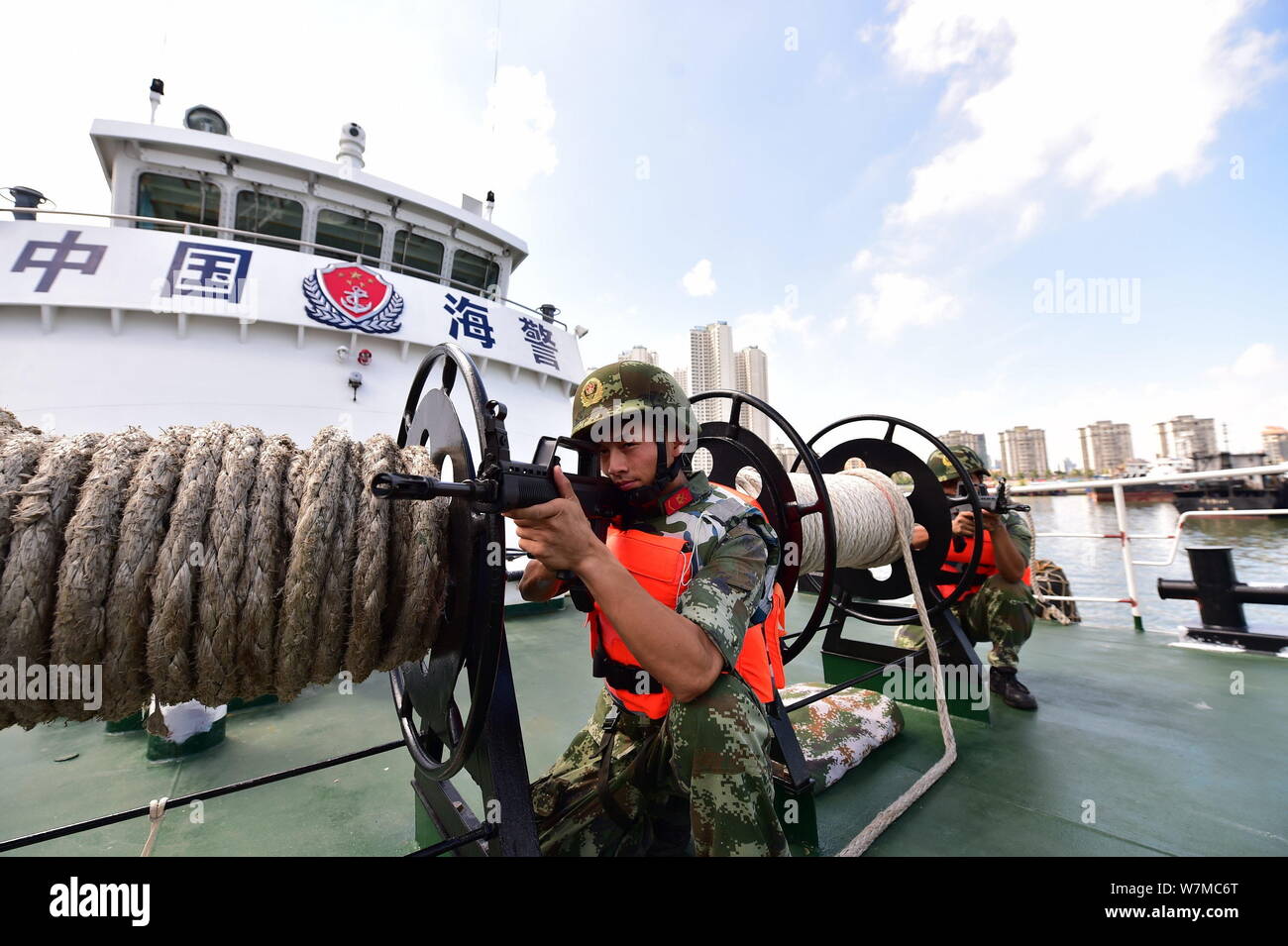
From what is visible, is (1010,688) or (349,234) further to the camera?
(349,234)

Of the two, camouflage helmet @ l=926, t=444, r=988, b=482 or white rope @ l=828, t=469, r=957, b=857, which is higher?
camouflage helmet @ l=926, t=444, r=988, b=482

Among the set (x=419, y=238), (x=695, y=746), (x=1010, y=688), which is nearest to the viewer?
(x=695, y=746)

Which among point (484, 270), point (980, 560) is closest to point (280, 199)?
point (484, 270)

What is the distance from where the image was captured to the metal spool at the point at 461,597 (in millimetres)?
1288

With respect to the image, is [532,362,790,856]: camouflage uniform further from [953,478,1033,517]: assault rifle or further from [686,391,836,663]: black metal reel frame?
[953,478,1033,517]: assault rifle

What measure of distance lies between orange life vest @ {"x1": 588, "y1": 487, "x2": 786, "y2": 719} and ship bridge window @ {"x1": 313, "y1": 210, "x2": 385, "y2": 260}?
8.31 meters

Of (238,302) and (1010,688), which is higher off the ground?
(238,302)

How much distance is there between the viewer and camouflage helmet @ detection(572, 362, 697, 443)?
5.41ft

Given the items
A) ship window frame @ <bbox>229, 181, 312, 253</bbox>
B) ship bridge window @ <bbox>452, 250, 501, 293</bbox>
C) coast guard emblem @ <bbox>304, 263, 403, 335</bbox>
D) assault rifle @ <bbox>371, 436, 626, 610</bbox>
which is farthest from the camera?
ship bridge window @ <bbox>452, 250, 501, 293</bbox>

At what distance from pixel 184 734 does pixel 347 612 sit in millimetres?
2625

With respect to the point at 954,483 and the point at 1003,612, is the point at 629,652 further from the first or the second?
the point at 1003,612

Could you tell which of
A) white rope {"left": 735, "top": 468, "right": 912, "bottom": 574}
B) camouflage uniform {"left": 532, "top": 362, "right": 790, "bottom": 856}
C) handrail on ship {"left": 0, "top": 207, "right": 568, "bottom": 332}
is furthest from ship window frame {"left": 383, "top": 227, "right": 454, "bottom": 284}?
camouflage uniform {"left": 532, "top": 362, "right": 790, "bottom": 856}

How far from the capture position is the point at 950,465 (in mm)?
3770

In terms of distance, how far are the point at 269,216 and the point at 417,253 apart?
78.2 inches
